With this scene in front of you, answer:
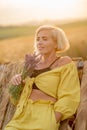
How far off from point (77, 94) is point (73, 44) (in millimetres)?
902

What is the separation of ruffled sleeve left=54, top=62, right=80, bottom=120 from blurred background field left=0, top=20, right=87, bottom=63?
0.77m

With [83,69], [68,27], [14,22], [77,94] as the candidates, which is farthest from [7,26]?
[77,94]

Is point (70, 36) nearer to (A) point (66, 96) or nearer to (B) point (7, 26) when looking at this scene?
(B) point (7, 26)

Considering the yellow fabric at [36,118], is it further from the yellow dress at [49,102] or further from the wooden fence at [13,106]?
the wooden fence at [13,106]

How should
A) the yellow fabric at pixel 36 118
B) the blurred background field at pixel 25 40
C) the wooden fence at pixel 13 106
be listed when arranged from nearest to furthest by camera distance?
the yellow fabric at pixel 36 118
the wooden fence at pixel 13 106
the blurred background field at pixel 25 40

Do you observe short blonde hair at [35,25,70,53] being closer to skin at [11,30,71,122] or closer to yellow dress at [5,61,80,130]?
skin at [11,30,71,122]

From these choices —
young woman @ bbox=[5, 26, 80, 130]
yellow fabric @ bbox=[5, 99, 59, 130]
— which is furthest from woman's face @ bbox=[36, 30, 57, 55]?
yellow fabric @ bbox=[5, 99, 59, 130]

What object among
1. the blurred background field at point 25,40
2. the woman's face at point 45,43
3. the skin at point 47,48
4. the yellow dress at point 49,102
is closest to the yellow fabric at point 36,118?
the yellow dress at point 49,102

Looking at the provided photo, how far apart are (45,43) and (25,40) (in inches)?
35.9

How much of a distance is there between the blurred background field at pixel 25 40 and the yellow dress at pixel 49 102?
0.77 m

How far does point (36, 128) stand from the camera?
103 inches

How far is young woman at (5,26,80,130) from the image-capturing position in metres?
2.64

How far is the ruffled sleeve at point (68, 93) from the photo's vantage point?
2633mm

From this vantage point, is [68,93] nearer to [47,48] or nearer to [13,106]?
[47,48]
